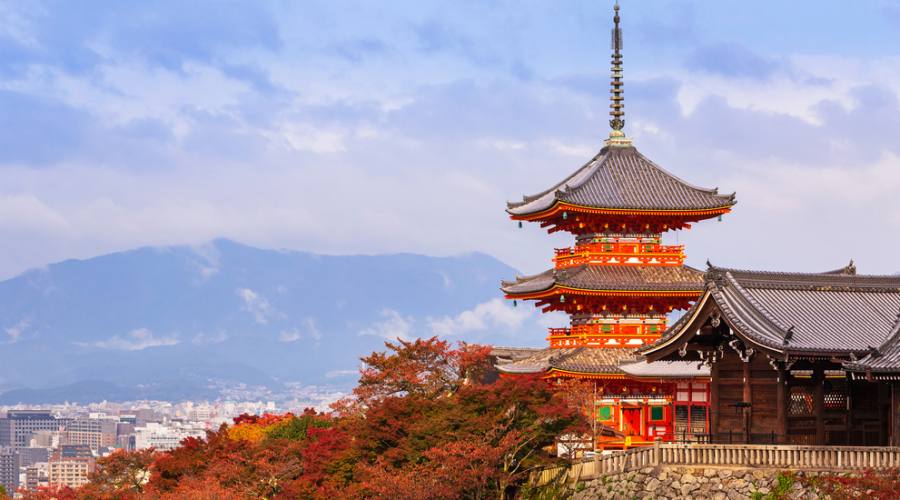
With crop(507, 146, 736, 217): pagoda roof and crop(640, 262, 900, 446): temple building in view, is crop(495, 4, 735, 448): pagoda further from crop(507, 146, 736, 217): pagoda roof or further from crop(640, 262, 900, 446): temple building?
crop(640, 262, 900, 446): temple building

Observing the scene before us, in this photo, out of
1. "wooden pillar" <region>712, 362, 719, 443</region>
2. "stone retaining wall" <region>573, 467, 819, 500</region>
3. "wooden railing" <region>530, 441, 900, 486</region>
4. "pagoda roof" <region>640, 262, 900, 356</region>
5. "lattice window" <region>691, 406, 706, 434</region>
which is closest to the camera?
"wooden railing" <region>530, 441, 900, 486</region>

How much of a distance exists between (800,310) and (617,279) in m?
15.4

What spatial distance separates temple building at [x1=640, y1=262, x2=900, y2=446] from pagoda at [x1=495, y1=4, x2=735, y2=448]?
37.1 ft

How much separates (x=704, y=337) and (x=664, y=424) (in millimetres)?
12893

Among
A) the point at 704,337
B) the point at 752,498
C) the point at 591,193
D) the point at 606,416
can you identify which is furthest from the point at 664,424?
the point at 752,498

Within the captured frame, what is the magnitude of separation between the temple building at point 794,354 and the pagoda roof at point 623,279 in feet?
41.3

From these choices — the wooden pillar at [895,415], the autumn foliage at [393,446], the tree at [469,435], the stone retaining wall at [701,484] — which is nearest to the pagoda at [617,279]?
the autumn foliage at [393,446]

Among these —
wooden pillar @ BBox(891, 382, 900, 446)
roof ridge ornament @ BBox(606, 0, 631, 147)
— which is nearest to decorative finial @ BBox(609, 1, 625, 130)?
roof ridge ornament @ BBox(606, 0, 631, 147)

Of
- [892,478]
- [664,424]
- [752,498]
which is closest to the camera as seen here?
[892,478]

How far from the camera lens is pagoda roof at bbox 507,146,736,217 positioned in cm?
5550

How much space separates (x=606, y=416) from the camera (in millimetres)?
53406

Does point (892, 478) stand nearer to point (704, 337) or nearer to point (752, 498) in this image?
point (752, 498)

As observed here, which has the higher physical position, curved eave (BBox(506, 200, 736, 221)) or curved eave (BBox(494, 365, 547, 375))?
curved eave (BBox(506, 200, 736, 221))

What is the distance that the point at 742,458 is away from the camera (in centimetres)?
3722
